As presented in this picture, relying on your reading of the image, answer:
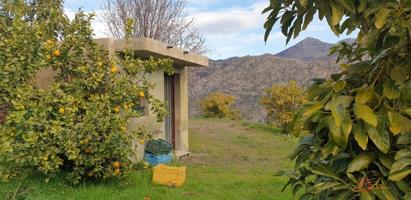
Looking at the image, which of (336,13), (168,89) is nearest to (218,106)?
(168,89)

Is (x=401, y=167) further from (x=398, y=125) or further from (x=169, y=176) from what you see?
(x=169, y=176)

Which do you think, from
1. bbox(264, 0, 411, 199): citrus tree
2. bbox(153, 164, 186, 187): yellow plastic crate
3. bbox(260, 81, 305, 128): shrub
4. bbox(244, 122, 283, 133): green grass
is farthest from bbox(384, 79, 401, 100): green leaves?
bbox(260, 81, 305, 128): shrub

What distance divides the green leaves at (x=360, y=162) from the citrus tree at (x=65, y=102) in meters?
4.85

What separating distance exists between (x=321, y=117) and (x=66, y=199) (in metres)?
4.89

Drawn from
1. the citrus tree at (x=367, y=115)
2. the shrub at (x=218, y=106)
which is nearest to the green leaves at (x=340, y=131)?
the citrus tree at (x=367, y=115)

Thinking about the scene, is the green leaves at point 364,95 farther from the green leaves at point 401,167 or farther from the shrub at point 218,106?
the shrub at point 218,106

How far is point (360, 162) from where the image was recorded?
6.26ft

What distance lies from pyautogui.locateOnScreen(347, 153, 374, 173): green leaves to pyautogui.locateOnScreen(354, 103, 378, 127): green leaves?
0.64ft

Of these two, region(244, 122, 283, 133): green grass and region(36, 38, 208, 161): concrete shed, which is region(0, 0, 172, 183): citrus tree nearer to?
region(36, 38, 208, 161): concrete shed

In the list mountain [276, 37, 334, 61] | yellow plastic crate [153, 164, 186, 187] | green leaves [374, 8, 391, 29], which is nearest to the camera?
green leaves [374, 8, 391, 29]

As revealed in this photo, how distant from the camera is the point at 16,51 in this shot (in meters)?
6.34

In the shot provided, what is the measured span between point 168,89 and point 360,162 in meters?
9.67

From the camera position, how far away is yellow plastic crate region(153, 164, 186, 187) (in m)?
7.32

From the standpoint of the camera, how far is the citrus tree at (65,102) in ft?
20.2
